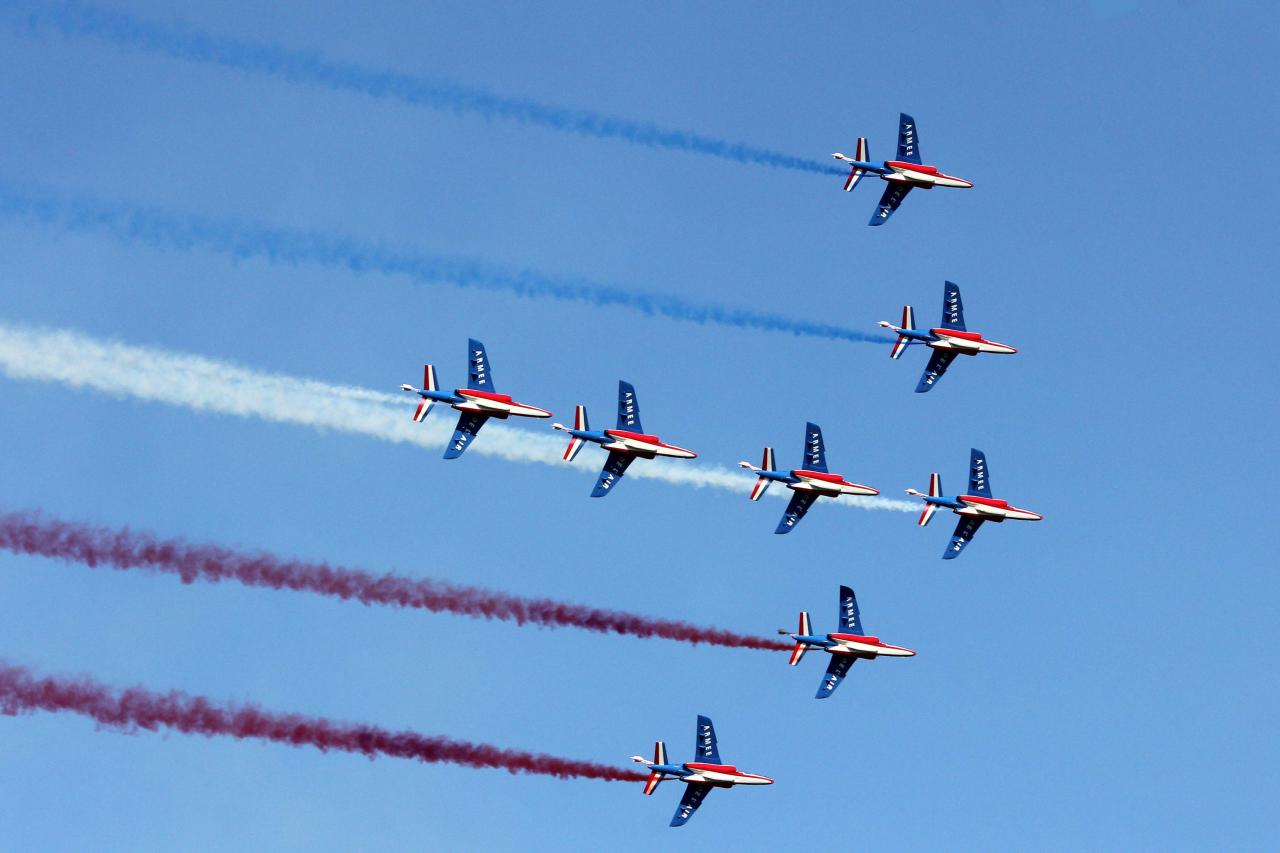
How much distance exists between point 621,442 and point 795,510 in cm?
1120

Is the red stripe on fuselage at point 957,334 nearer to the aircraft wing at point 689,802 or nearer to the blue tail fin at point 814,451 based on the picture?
the blue tail fin at point 814,451

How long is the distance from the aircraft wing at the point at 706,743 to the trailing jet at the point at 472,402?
724 inches

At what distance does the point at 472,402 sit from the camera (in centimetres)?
9112

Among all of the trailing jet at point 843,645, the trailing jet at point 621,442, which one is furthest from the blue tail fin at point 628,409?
the trailing jet at point 843,645

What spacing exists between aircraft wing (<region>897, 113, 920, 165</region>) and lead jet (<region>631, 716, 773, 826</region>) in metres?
29.9

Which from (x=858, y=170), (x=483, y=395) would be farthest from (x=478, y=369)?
(x=858, y=170)

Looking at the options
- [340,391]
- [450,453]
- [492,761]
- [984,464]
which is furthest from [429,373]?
[984,464]

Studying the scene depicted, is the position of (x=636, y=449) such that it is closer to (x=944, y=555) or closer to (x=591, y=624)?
(x=591, y=624)

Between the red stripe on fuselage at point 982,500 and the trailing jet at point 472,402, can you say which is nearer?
the trailing jet at point 472,402

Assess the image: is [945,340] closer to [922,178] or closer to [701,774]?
[922,178]

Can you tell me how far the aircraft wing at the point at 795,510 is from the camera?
10075 centimetres

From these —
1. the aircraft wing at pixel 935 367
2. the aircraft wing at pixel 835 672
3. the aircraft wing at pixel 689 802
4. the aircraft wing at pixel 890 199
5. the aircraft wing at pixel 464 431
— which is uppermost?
the aircraft wing at pixel 890 199

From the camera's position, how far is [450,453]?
91.0 meters

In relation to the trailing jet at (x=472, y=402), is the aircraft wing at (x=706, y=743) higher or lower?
lower
